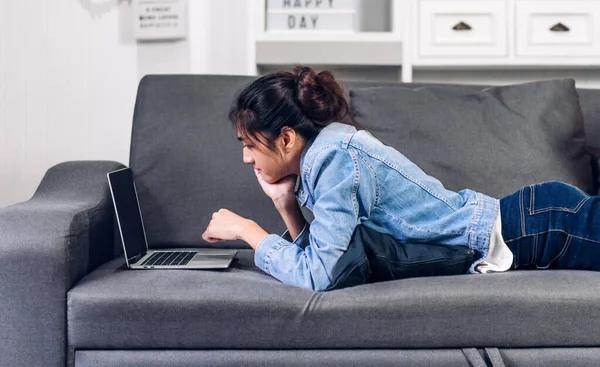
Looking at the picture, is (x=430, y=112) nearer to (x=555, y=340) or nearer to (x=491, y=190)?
(x=491, y=190)

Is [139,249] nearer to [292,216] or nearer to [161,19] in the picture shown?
[292,216]

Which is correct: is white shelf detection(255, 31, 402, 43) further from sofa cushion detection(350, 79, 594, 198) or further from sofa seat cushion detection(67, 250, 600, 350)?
sofa seat cushion detection(67, 250, 600, 350)

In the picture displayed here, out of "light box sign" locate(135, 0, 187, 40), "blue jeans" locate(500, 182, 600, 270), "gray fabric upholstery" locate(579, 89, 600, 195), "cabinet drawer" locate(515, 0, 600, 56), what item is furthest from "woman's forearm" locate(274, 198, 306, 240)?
"cabinet drawer" locate(515, 0, 600, 56)

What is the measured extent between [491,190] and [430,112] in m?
0.27

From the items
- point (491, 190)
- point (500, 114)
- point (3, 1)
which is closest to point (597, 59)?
point (500, 114)

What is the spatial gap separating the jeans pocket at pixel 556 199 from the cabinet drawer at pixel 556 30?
97 cm

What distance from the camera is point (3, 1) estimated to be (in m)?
2.46

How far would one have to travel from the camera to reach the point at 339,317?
127cm

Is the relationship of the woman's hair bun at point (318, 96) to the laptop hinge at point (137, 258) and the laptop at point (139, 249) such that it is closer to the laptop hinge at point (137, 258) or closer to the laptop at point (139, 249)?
the laptop at point (139, 249)

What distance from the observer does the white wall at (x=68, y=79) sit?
2.48m

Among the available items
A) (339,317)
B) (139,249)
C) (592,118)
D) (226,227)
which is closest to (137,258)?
(139,249)

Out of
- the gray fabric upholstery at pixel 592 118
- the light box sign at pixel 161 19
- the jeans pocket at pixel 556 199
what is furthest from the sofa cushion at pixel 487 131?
the light box sign at pixel 161 19

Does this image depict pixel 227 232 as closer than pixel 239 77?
Yes

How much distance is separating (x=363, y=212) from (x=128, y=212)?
624 mm
